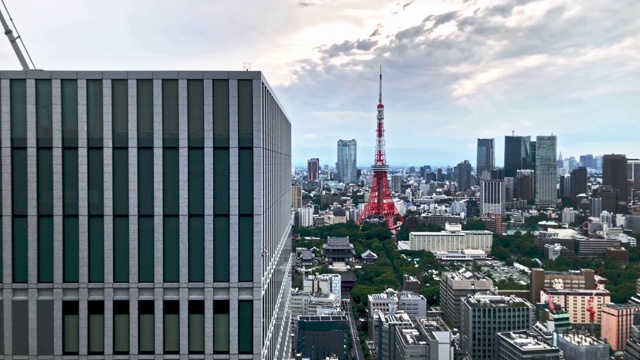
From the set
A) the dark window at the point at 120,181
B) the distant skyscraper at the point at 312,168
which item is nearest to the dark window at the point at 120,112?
the dark window at the point at 120,181

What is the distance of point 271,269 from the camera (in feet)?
30.7

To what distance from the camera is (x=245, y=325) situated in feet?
24.9

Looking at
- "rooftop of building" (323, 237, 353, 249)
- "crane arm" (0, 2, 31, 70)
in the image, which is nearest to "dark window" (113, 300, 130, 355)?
"crane arm" (0, 2, 31, 70)

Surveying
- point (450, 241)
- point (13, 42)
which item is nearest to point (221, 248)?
point (13, 42)

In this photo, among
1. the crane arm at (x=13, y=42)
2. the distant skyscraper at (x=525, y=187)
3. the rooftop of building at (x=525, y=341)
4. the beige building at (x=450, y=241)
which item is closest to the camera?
the crane arm at (x=13, y=42)

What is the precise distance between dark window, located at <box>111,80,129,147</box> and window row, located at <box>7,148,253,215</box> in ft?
0.51

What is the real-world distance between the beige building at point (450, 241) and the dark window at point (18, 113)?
6915 cm

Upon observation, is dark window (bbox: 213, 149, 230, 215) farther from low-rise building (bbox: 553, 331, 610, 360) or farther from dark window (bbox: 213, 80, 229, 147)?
low-rise building (bbox: 553, 331, 610, 360)

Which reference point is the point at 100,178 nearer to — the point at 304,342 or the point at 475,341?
the point at 304,342

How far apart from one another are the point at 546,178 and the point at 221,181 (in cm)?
12406

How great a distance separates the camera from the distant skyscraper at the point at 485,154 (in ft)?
579

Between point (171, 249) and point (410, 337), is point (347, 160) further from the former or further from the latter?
point (171, 249)

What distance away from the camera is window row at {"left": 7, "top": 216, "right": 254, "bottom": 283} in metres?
7.45

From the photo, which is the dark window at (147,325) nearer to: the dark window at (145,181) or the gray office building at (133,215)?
the gray office building at (133,215)
